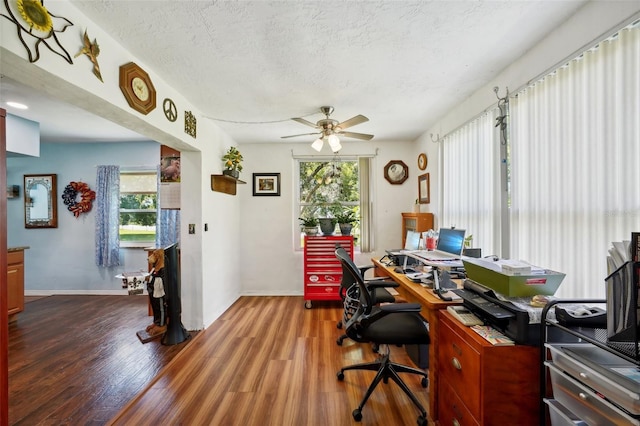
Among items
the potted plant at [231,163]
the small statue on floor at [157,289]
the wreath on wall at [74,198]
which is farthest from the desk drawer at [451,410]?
the wreath on wall at [74,198]

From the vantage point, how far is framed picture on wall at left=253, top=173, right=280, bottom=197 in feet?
13.9

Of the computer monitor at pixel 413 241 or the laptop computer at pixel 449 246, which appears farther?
the computer monitor at pixel 413 241

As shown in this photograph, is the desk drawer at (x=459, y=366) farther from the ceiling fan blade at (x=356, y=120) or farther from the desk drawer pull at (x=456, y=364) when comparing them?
the ceiling fan blade at (x=356, y=120)

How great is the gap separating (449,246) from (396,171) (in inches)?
84.4

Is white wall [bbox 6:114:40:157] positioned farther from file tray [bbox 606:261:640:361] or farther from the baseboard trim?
file tray [bbox 606:261:640:361]

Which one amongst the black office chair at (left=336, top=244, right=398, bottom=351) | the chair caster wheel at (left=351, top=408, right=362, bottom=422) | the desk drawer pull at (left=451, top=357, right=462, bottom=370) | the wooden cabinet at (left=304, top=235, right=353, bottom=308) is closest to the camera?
the desk drawer pull at (left=451, top=357, right=462, bottom=370)

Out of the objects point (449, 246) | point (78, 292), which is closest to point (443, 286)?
point (449, 246)

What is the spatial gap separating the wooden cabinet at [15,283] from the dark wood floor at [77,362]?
0.43 ft

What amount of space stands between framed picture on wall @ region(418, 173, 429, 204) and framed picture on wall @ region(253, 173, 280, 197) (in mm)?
2232

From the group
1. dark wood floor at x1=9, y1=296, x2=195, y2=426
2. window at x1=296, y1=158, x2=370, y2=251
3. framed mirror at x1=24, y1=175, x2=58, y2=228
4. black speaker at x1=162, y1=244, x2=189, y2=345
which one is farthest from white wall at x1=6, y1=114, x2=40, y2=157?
window at x1=296, y1=158, x2=370, y2=251

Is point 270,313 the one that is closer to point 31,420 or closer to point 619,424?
point 31,420

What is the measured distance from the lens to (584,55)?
1.44 metres

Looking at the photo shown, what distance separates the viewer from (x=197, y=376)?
2.13m

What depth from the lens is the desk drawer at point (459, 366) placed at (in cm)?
119
